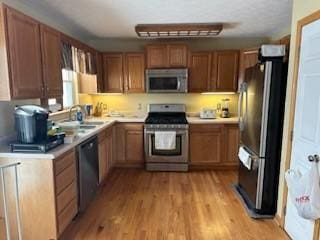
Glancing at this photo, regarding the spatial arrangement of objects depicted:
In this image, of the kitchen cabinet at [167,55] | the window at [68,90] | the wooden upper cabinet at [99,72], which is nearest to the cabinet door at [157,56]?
the kitchen cabinet at [167,55]

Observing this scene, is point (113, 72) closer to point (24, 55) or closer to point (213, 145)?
point (213, 145)

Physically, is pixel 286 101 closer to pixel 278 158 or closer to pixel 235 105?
pixel 278 158

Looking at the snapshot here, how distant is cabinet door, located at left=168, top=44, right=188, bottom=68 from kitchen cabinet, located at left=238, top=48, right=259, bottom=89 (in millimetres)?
985

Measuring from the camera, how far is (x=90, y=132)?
302 cm

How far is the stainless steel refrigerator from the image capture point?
2.53m

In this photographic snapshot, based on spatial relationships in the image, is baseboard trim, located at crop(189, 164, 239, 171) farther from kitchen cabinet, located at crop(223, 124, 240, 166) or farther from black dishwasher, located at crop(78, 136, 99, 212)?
black dishwasher, located at crop(78, 136, 99, 212)

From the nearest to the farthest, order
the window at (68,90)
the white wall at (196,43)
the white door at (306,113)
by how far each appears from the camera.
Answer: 1. the white door at (306,113)
2. the window at (68,90)
3. the white wall at (196,43)

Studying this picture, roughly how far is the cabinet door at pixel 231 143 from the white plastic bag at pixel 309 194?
7.37ft

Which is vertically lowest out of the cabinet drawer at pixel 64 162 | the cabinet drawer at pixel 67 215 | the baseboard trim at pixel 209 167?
the baseboard trim at pixel 209 167

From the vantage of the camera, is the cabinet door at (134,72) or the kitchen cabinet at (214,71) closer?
the kitchen cabinet at (214,71)

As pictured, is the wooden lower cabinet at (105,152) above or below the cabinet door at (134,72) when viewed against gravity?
below

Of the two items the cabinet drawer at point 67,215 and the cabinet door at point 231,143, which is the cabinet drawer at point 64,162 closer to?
the cabinet drawer at point 67,215

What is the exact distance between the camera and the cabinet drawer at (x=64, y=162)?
217cm

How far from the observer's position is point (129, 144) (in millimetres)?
4355
